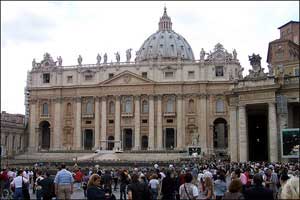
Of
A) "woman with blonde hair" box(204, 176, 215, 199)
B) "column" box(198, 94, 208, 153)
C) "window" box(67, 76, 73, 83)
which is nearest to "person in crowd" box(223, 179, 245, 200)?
"woman with blonde hair" box(204, 176, 215, 199)

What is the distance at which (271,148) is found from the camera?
1297 inches

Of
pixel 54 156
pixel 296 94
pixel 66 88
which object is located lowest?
pixel 54 156

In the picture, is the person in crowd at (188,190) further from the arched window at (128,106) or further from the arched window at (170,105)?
the arched window at (128,106)

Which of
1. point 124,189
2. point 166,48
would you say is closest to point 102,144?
point 166,48

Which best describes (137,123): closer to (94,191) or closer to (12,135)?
(12,135)

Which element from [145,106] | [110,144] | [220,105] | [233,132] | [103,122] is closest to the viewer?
[233,132]

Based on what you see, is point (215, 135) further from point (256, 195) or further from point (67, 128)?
point (256, 195)

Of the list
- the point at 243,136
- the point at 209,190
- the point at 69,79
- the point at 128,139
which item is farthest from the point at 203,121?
the point at 209,190

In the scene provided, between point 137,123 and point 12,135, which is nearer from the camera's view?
point 137,123

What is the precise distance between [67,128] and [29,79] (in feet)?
48.2

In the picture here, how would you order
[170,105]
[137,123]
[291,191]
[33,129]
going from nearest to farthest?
[291,191], [137,123], [170,105], [33,129]

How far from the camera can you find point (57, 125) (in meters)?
94.8

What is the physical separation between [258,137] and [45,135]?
65479 mm

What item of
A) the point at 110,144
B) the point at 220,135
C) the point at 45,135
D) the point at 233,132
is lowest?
the point at 110,144
